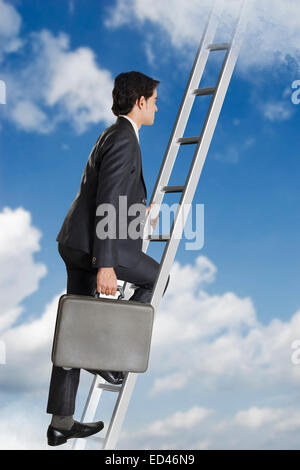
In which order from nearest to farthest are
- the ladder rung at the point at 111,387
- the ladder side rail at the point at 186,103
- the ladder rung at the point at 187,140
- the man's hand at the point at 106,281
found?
the man's hand at the point at 106,281
the ladder rung at the point at 111,387
the ladder rung at the point at 187,140
the ladder side rail at the point at 186,103

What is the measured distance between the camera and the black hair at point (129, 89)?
10.2 ft

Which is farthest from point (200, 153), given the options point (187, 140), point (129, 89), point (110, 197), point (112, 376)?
point (112, 376)

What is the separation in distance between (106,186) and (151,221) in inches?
26.7

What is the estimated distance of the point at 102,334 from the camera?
9.44ft

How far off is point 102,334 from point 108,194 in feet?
2.17

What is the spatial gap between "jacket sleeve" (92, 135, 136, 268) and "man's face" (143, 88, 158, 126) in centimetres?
26

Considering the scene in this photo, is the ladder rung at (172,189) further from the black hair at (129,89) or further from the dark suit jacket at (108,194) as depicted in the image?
the black hair at (129,89)

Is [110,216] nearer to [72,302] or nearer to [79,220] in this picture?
[79,220]

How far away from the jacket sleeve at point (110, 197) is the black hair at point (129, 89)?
0.25 meters

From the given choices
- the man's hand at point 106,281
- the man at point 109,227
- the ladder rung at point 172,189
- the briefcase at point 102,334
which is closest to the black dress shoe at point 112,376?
the man at point 109,227

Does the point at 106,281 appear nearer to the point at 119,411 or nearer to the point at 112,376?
the point at 112,376

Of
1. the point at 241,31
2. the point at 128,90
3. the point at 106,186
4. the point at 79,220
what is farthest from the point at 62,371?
the point at 241,31

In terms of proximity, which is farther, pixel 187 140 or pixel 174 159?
pixel 174 159
